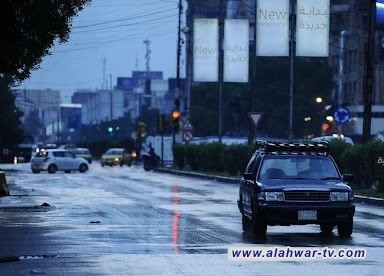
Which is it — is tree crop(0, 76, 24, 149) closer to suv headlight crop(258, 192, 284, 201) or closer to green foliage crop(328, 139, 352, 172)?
green foliage crop(328, 139, 352, 172)

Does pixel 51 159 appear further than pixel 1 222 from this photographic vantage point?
Yes

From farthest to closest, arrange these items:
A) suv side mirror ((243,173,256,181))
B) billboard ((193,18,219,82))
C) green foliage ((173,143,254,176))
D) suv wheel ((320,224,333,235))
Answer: green foliage ((173,143,254,176)), billboard ((193,18,219,82)), suv side mirror ((243,173,256,181)), suv wheel ((320,224,333,235))

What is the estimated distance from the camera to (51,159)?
239 ft

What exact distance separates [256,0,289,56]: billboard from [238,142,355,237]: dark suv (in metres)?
28.0

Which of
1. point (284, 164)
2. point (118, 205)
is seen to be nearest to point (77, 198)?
point (118, 205)

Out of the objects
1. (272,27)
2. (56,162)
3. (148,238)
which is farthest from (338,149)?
(56,162)

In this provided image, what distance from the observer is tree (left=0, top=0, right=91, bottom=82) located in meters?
26.2

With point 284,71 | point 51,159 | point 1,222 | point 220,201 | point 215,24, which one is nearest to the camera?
point 1,222

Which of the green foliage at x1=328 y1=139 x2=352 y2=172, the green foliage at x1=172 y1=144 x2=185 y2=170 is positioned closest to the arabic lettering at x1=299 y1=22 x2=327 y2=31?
the green foliage at x1=328 y1=139 x2=352 y2=172

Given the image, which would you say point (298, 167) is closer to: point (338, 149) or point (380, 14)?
point (338, 149)

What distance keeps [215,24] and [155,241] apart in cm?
3650

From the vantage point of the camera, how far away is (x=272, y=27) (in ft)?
166

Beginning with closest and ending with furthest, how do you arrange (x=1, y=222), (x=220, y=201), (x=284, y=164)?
1. (x=284, y=164)
2. (x=1, y=222)
3. (x=220, y=201)

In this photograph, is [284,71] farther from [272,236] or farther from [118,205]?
[272,236]
